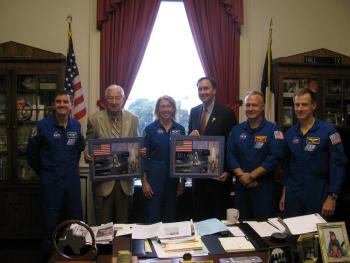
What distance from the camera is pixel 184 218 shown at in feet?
12.9

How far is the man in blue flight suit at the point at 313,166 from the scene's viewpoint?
246 cm

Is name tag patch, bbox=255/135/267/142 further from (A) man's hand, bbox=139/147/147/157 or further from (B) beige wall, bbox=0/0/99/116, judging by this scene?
(B) beige wall, bbox=0/0/99/116

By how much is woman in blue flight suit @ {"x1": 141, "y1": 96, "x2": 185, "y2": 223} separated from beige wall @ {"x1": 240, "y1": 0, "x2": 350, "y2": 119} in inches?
63.0

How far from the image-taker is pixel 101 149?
2.88 meters

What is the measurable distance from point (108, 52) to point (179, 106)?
109 centimetres

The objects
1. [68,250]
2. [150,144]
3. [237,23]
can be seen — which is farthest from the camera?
[237,23]

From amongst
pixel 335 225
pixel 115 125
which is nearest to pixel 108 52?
pixel 115 125

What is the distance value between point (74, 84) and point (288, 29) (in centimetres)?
271

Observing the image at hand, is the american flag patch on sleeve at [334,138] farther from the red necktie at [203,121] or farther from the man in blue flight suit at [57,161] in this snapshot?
the man in blue flight suit at [57,161]

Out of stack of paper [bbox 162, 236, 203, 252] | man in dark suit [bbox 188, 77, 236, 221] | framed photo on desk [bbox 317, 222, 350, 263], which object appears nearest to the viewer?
framed photo on desk [bbox 317, 222, 350, 263]

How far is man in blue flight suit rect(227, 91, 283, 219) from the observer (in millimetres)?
2695

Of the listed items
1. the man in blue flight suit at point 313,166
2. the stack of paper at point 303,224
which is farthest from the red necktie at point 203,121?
the stack of paper at point 303,224

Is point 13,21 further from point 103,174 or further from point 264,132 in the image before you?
point 264,132

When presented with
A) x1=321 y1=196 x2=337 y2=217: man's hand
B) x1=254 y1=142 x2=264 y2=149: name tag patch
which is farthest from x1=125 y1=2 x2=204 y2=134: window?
x1=321 y1=196 x2=337 y2=217: man's hand
